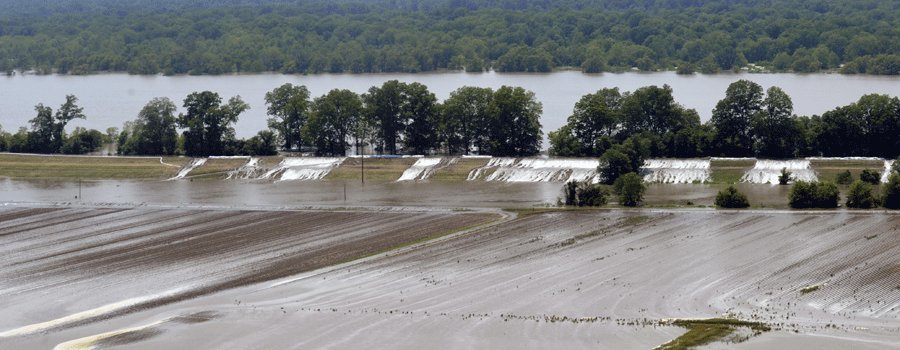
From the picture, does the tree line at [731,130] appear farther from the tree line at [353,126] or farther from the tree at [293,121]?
the tree at [293,121]

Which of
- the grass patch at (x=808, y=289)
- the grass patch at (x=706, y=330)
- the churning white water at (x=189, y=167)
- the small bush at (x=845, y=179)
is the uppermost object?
the churning white water at (x=189, y=167)

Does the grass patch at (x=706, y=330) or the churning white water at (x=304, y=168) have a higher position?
the churning white water at (x=304, y=168)

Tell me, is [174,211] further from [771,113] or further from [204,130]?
[771,113]

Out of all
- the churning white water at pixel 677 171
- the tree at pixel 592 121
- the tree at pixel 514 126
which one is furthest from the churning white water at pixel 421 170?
the churning white water at pixel 677 171

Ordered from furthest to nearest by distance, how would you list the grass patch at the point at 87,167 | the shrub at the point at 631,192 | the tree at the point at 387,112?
the tree at the point at 387,112, the grass patch at the point at 87,167, the shrub at the point at 631,192

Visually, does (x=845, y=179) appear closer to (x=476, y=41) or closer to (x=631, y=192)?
(x=631, y=192)

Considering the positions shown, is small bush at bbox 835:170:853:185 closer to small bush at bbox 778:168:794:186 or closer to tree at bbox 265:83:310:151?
small bush at bbox 778:168:794:186
